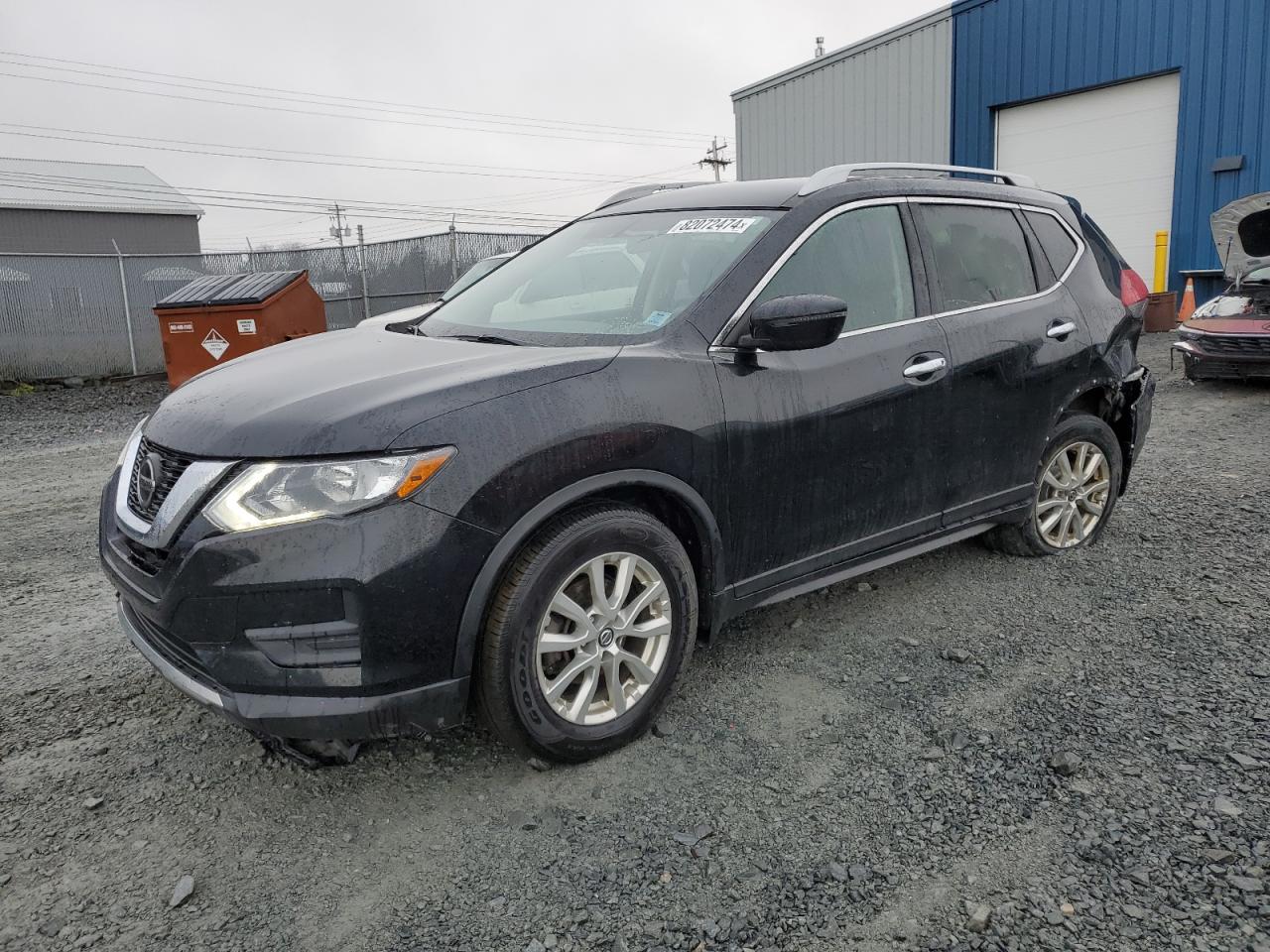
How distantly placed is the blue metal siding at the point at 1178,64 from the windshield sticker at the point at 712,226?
13761 mm

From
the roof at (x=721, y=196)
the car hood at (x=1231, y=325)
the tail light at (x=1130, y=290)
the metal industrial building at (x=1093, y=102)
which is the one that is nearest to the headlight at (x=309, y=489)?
the roof at (x=721, y=196)

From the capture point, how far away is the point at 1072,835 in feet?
8.05

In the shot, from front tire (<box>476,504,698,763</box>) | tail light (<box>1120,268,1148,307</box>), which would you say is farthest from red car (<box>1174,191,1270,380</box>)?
front tire (<box>476,504,698,763</box>)

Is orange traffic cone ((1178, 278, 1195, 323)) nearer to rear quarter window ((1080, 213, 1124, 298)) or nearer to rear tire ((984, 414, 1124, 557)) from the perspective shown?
rear quarter window ((1080, 213, 1124, 298))

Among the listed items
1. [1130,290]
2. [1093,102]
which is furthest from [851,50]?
[1130,290]

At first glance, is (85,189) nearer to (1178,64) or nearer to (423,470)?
(1178,64)

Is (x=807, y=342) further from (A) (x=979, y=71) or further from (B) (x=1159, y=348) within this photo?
(A) (x=979, y=71)

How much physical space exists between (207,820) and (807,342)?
226 cm

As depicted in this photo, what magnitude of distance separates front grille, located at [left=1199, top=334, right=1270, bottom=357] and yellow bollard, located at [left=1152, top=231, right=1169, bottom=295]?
5.79 m

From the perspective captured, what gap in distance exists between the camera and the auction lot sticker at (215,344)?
10.4m

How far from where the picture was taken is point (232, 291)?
10.7 metres

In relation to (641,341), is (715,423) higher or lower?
lower

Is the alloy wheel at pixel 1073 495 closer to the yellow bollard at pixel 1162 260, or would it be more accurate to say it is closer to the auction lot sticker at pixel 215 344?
the auction lot sticker at pixel 215 344

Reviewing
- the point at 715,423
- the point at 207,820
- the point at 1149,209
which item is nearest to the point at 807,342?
the point at 715,423
